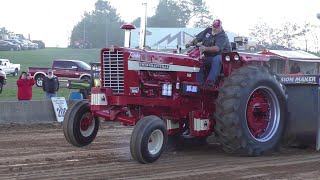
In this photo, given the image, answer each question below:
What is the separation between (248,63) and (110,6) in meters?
72.4

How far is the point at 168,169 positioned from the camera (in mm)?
7949

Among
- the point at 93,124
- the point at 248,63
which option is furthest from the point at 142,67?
the point at 248,63

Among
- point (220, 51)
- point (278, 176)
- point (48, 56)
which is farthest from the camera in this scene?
point (48, 56)

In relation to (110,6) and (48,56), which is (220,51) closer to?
(48,56)

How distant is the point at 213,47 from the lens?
30.6ft

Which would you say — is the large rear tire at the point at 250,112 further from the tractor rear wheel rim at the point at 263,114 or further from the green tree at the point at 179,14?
the green tree at the point at 179,14

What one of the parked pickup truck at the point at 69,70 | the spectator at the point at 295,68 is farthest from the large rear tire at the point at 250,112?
the parked pickup truck at the point at 69,70

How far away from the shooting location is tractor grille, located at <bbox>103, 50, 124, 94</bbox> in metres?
8.66

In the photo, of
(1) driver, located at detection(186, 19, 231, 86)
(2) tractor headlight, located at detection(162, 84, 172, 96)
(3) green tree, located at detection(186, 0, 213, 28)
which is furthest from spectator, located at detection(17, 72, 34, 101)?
(3) green tree, located at detection(186, 0, 213, 28)

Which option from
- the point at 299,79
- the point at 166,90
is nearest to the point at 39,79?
the point at 299,79

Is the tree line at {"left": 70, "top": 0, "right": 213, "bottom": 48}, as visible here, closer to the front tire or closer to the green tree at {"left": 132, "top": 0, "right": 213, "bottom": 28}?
the green tree at {"left": 132, "top": 0, "right": 213, "bottom": 28}

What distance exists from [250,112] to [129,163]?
2221 millimetres

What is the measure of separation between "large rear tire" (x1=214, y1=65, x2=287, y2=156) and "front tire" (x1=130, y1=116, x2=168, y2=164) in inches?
40.0

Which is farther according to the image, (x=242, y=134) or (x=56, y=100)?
(x=56, y=100)
